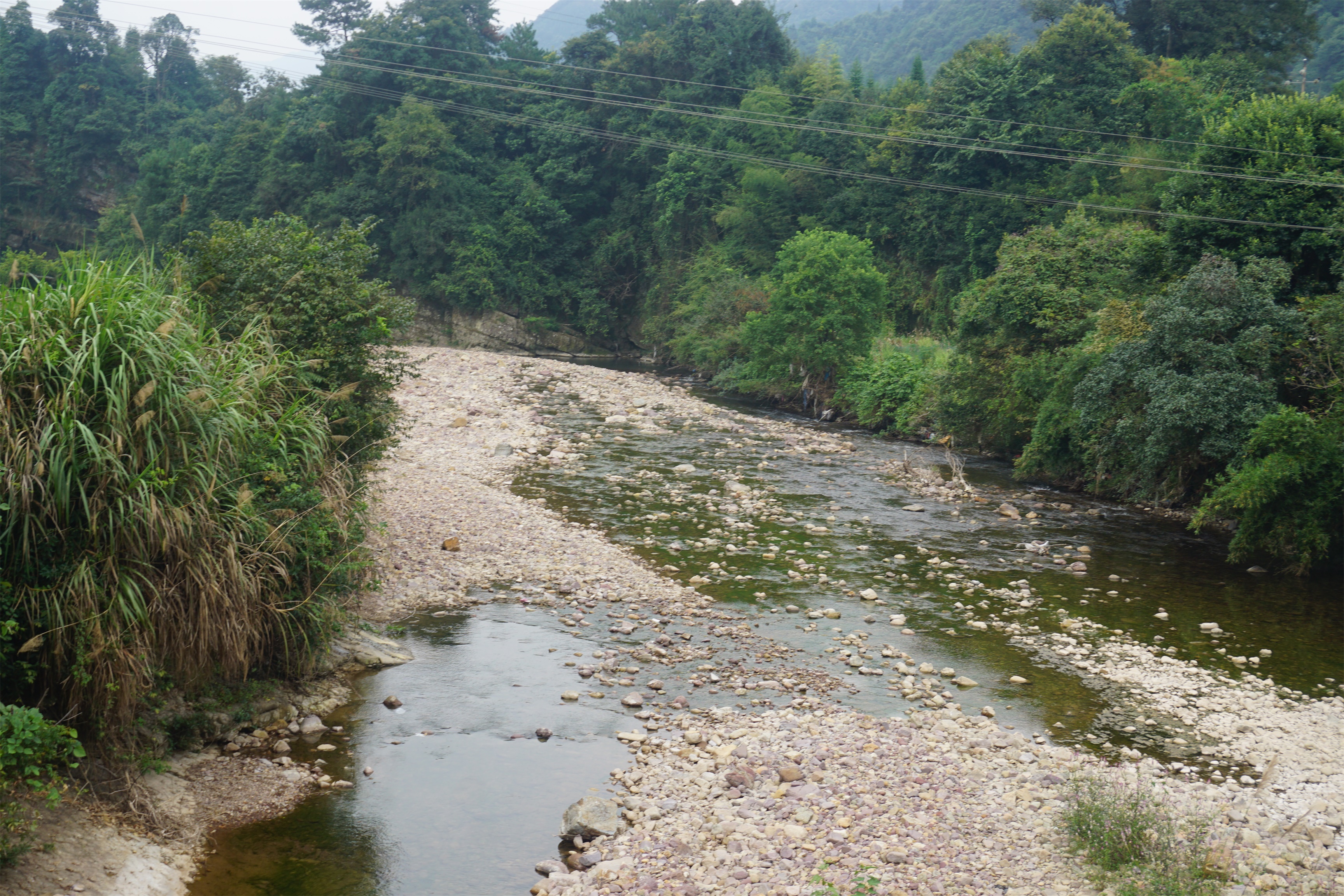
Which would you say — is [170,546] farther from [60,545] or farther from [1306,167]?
[1306,167]

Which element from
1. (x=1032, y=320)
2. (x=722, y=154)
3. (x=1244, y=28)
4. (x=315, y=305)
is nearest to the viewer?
(x=315, y=305)

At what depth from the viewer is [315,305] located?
11.7 meters

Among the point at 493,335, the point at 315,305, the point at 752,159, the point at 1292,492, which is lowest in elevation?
the point at 493,335

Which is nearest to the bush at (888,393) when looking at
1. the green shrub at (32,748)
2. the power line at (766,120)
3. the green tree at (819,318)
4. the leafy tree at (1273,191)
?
the green tree at (819,318)

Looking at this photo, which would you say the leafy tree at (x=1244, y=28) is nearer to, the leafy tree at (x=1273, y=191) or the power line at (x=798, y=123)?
the power line at (x=798, y=123)

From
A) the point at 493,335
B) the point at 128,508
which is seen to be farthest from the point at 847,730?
the point at 493,335

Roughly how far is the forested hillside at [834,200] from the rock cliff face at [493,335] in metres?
0.78

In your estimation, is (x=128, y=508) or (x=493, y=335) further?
(x=493, y=335)

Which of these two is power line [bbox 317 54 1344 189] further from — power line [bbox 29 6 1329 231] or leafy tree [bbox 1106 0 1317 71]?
leafy tree [bbox 1106 0 1317 71]

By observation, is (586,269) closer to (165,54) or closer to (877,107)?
(877,107)

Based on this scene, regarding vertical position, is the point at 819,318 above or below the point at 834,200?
below

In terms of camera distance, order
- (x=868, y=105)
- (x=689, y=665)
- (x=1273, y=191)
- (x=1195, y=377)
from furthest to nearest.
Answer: (x=868, y=105), (x=1273, y=191), (x=1195, y=377), (x=689, y=665)

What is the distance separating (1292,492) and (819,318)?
55.3ft

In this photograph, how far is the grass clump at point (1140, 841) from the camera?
5945 millimetres
